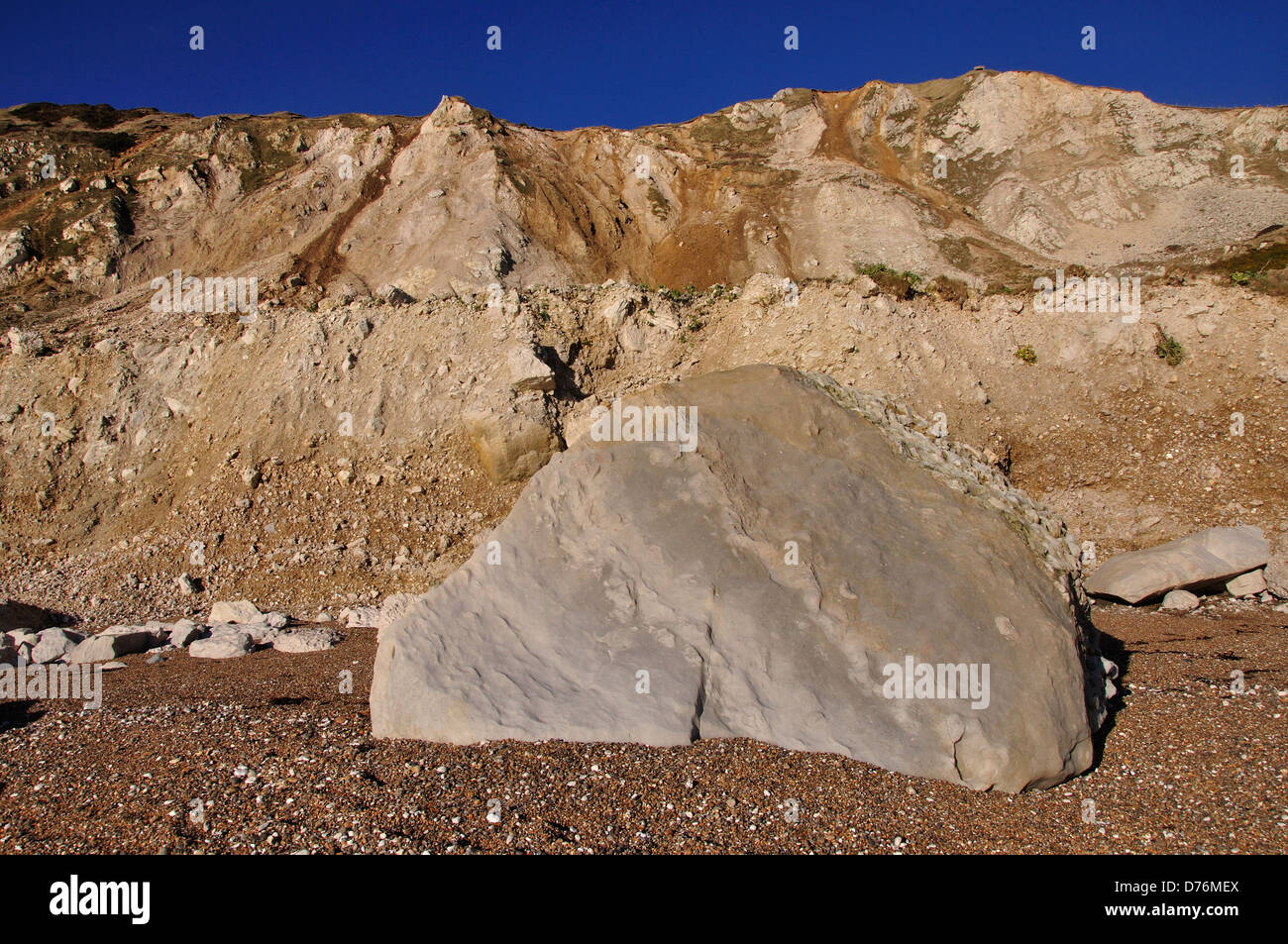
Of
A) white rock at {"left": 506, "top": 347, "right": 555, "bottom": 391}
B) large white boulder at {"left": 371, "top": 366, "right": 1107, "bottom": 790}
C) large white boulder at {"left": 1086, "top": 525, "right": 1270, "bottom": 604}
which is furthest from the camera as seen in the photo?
white rock at {"left": 506, "top": 347, "right": 555, "bottom": 391}

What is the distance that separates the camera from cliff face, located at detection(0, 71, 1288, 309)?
3125cm

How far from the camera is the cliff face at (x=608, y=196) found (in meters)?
31.2

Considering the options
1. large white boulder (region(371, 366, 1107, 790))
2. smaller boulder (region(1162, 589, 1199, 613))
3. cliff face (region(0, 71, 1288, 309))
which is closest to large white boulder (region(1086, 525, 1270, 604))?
smaller boulder (region(1162, 589, 1199, 613))

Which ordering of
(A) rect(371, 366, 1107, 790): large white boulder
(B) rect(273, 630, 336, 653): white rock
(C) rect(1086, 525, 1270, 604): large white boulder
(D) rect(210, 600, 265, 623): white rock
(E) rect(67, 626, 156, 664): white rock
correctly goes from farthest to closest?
(D) rect(210, 600, 265, 623): white rock
(C) rect(1086, 525, 1270, 604): large white boulder
(B) rect(273, 630, 336, 653): white rock
(E) rect(67, 626, 156, 664): white rock
(A) rect(371, 366, 1107, 790): large white boulder

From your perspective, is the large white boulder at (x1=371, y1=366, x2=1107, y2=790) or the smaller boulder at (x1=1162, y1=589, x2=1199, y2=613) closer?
the large white boulder at (x1=371, y1=366, x2=1107, y2=790)

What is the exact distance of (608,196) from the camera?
3884 cm

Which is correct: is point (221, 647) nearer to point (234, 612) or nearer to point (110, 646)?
point (110, 646)

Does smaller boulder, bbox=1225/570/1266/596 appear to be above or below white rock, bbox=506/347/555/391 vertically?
below

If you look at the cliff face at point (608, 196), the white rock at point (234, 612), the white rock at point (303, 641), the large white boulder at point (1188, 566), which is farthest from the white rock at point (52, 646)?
the cliff face at point (608, 196)

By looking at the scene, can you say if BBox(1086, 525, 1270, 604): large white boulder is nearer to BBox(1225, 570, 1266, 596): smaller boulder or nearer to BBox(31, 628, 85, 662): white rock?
BBox(1225, 570, 1266, 596): smaller boulder

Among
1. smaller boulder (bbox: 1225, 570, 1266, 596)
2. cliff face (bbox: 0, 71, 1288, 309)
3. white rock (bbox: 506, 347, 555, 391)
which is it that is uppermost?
cliff face (bbox: 0, 71, 1288, 309)

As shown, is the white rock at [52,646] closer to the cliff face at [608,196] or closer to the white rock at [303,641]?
the white rock at [303,641]

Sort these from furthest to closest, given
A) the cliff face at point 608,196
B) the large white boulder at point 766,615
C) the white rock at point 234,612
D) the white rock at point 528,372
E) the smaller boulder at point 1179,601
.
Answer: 1. the cliff face at point 608,196
2. the white rock at point 528,372
3. the white rock at point 234,612
4. the smaller boulder at point 1179,601
5. the large white boulder at point 766,615

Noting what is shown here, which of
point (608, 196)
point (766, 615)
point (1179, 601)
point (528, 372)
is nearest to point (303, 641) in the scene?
point (528, 372)
